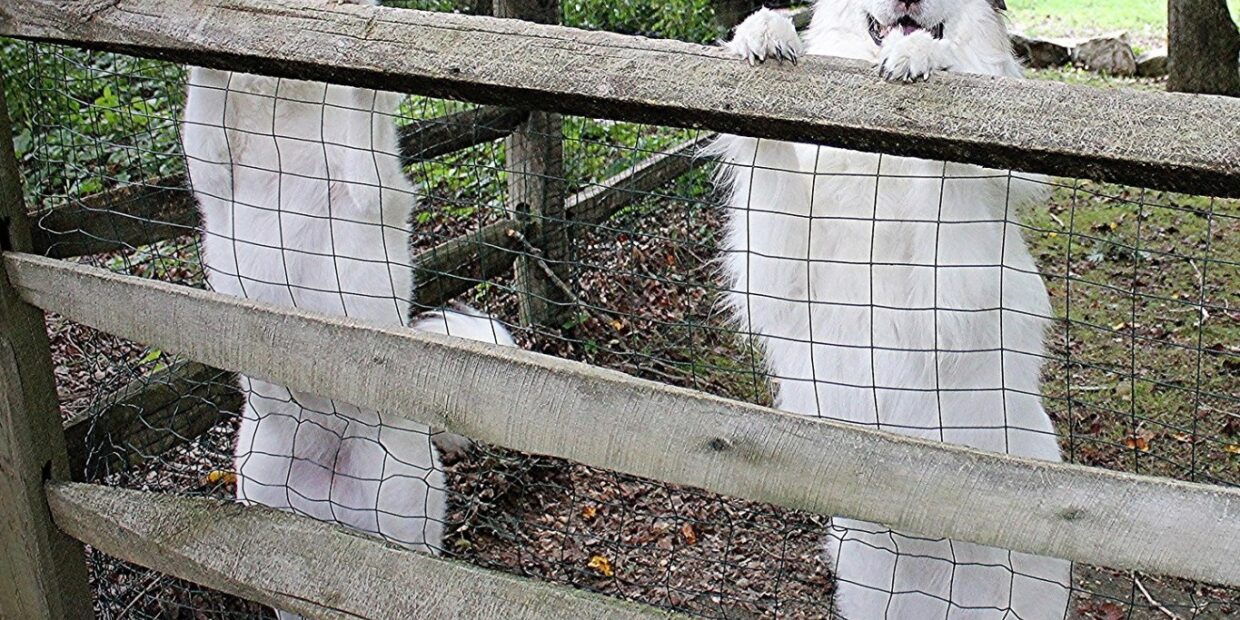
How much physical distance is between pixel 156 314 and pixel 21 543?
771 millimetres

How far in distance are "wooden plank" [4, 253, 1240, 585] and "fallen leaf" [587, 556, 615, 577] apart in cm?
212

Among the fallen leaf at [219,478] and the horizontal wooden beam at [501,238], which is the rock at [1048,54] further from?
the fallen leaf at [219,478]

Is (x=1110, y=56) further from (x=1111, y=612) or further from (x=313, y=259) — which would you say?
(x=313, y=259)

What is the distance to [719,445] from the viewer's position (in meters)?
1.92

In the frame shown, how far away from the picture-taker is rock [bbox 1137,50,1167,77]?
A: 42.9 ft

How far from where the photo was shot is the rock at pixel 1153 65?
1308 centimetres

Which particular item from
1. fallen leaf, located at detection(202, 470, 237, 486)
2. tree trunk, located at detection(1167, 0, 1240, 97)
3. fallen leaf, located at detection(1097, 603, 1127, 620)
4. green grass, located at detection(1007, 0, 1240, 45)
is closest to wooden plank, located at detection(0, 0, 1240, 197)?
fallen leaf, located at detection(202, 470, 237, 486)

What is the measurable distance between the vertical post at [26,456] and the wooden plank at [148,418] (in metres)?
0.22

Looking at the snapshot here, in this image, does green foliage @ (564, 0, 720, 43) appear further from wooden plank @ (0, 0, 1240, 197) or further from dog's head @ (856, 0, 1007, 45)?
wooden plank @ (0, 0, 1240, 197)

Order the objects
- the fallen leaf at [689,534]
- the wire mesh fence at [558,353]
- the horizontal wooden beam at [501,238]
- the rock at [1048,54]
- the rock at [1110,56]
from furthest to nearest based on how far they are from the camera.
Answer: the rock at [1048,54], the rock at [1110,56], the horizontal wooden beam at [501,238], the fallen leaf at [689,534], the wire mesh fence at [558,353]

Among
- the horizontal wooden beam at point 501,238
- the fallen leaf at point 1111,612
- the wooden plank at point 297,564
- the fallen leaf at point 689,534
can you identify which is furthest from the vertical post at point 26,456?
the fallen leaf at point 1111,612

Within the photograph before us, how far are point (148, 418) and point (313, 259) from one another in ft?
2.41

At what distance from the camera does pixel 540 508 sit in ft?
15.4

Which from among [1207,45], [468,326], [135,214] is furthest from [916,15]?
[1207,45]
